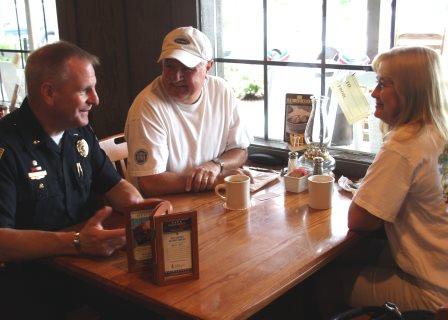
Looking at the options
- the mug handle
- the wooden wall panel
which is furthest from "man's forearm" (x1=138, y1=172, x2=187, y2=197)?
the wooden wall panel

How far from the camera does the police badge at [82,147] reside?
1.81m

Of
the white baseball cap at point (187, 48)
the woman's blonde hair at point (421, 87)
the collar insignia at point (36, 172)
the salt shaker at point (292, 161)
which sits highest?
the white baseball cap at point (187, 48)

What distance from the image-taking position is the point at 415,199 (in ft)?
5.06

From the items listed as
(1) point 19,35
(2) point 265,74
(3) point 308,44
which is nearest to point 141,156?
(2) point 265,74

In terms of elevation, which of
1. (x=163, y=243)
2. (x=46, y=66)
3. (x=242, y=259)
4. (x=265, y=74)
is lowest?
(x=242, y=259)

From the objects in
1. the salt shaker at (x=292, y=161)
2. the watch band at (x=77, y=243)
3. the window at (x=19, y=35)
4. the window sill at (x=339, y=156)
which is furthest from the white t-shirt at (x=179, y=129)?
the window at (x=19, y=35)

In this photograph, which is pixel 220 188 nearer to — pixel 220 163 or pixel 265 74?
pixel 220 163

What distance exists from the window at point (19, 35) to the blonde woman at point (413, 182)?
2.76 meters

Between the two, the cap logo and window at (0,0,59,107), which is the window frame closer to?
the cap logo

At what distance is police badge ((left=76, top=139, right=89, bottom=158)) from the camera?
1.81 meters

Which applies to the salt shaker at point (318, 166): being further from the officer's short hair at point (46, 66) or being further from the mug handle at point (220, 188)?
the officer's short hair at point (46, 66)

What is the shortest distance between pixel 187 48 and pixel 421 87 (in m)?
0.95

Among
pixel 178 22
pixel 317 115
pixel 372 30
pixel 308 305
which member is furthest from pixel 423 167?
pixel 178 22

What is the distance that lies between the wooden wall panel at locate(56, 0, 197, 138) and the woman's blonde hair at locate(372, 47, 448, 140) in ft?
4.26
